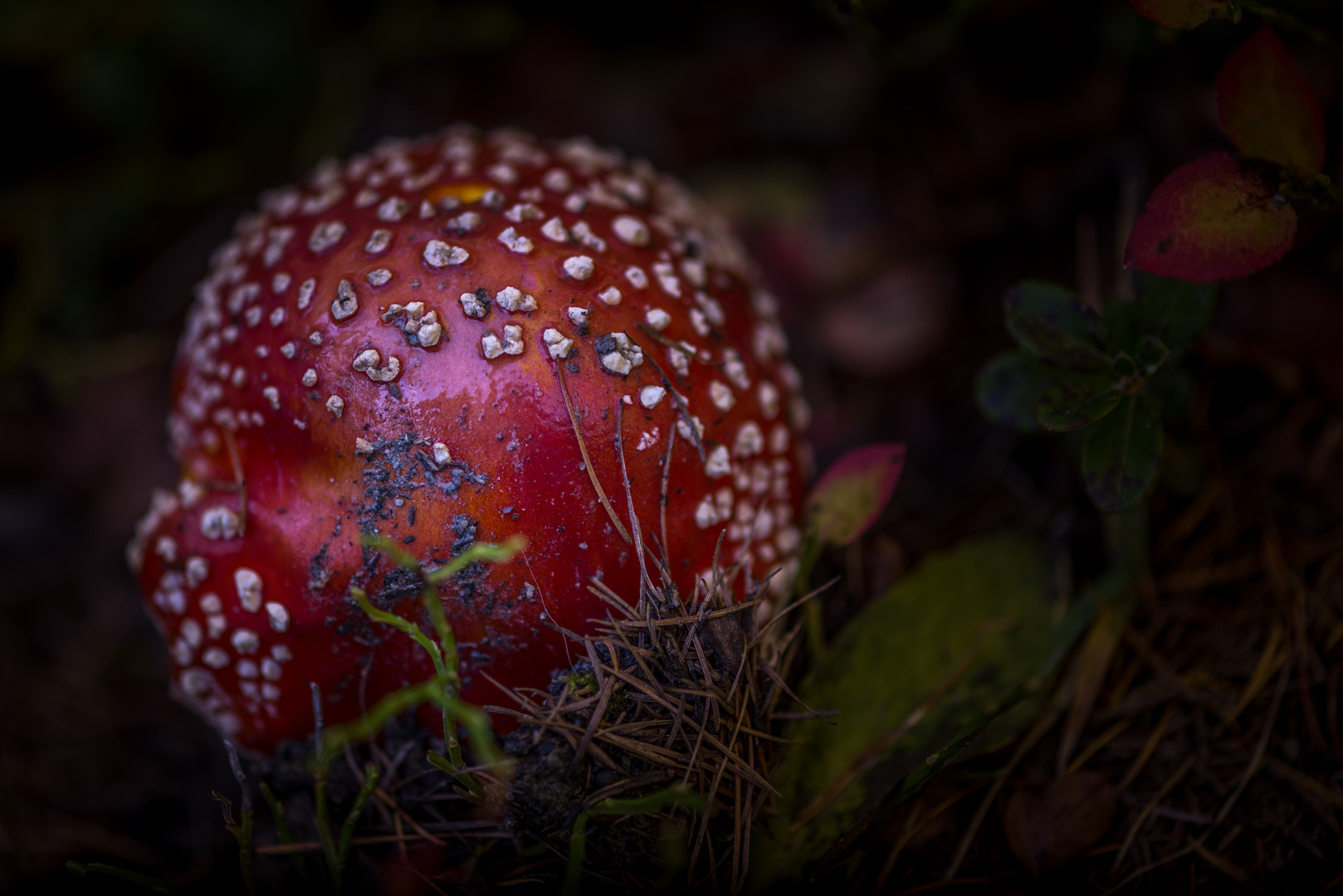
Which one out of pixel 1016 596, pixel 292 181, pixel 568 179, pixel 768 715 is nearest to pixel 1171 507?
pixel 1016 596

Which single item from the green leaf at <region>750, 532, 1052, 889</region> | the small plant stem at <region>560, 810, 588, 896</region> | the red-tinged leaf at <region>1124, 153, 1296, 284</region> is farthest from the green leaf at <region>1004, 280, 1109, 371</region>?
the small plant stem at <region>560, 810, 588, 896</region>

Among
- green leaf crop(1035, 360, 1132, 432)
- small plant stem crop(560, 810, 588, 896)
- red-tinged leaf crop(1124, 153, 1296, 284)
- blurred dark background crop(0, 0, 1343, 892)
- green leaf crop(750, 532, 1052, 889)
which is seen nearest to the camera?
small plant stem crop(560, 810, 588, 896)

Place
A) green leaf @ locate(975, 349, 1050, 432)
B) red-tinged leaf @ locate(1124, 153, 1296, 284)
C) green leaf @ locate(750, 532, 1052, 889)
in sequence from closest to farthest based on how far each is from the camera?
red-tinged leaf @ locate(1124, 153, 1296, 284), green leaf @ locate(750, 532, 1052, 889), green leaf @ locate(975, 349, 1050, 432)

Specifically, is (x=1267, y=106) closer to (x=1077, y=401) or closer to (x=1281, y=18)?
(x=1281, y=18)

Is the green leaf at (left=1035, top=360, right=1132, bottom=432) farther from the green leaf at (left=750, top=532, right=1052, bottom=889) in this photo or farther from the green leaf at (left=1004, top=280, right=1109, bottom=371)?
the green leaf at (left=750, top=532, right=1052, bottom=889)

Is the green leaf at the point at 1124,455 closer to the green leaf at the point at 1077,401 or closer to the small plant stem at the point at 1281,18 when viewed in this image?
the green leaf at the point at 1077,401

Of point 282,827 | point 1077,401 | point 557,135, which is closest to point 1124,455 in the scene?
point 1077,401
